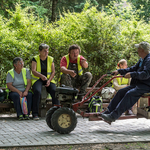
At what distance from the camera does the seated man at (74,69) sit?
7.43 metres

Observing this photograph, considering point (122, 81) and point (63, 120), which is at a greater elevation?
point (122, 81)

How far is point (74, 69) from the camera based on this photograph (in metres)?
7.66

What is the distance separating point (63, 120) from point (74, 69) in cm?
217

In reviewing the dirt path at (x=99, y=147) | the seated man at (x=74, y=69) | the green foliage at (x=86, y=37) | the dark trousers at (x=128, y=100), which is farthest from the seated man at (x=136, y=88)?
the green foliage at (x=86, y=37)

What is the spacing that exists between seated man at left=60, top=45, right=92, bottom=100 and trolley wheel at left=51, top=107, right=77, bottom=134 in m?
1.69

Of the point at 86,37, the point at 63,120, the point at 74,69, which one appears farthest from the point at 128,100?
the point at 86,37

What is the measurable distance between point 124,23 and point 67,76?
3832 millimetres

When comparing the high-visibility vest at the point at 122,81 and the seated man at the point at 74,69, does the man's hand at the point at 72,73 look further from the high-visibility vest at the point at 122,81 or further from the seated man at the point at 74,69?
the high-visibility vest at the point at 122,81

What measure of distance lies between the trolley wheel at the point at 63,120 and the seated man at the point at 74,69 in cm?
169

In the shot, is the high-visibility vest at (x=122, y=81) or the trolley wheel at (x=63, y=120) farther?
the high-visibility vest at (x=122, y=81)

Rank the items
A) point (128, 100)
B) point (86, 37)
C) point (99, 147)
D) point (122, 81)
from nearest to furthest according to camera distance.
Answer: point (99, 147), point (128, 100), point (122, 81), point (86, 37)

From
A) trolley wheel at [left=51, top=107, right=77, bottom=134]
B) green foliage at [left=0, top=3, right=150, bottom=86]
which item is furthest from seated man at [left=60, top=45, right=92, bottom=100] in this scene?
trolley wheel at [left=51, top=107, right=77, bottom=134]

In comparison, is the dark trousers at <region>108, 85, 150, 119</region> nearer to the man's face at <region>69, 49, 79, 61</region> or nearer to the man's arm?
the man's arm

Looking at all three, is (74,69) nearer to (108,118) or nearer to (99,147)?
(108,118)
